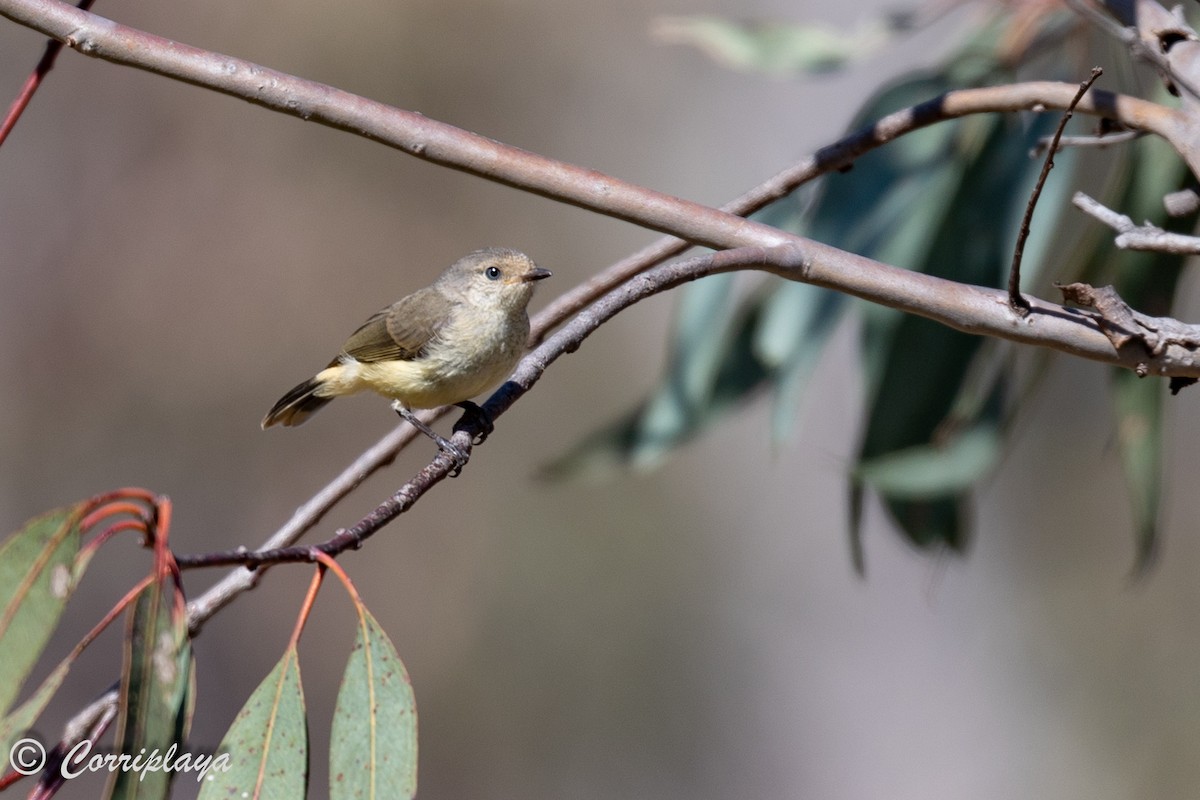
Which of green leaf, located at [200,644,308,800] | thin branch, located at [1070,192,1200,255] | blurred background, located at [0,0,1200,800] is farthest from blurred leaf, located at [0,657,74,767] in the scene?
blurred background, located at [0,0,1200,800]

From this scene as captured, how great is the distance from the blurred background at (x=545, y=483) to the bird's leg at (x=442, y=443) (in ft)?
9.48

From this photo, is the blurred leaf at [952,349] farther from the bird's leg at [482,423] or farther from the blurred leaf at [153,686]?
the blurred leaf at [153,686]

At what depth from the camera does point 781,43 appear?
9.81ft

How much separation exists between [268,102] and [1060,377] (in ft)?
15.3

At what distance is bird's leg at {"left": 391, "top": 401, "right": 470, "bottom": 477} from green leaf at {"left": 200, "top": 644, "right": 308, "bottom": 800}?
0.33 metres

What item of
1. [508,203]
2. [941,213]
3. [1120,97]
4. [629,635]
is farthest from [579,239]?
[1120,97]

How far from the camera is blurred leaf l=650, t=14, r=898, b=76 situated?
2.90 m

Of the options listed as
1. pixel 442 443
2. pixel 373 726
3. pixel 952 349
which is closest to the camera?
pixel 373 726

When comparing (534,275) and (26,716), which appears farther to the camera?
(534,275)

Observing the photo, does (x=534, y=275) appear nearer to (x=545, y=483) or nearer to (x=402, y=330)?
(x=402, y=330)

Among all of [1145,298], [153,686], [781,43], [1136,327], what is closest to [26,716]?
[153,686]

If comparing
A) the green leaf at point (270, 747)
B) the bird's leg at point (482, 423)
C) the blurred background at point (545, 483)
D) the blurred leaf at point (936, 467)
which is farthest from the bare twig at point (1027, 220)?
the blurred background at point (545, 483)

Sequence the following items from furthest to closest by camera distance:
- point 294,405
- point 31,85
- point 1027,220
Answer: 1. point 294,405
2. point 31,85
3. point 1027,220

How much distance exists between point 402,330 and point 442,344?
234 mm
